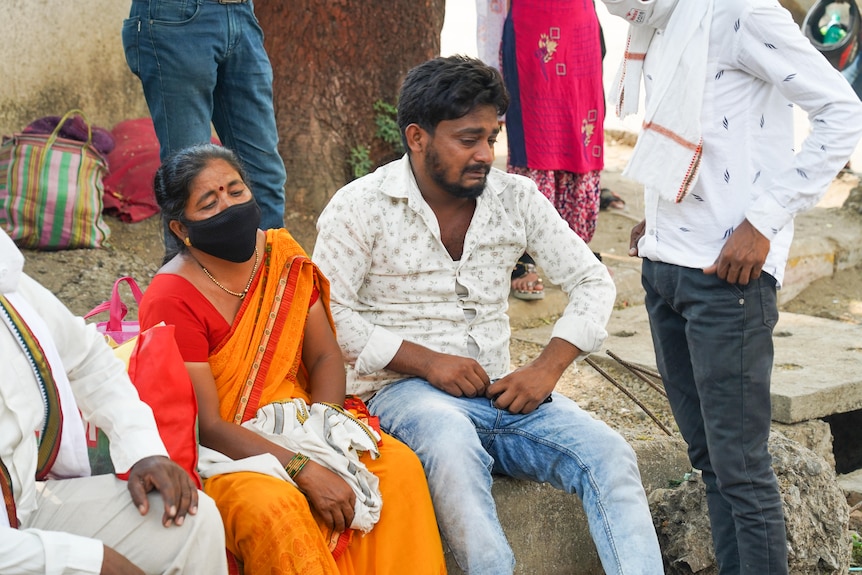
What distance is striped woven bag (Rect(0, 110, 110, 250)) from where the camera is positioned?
4961mm

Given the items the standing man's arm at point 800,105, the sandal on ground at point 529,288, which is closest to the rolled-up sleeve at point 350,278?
the standing man's arm at point 800,105

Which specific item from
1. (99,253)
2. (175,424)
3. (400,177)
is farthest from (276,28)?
(175,424)

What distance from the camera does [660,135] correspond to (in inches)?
113

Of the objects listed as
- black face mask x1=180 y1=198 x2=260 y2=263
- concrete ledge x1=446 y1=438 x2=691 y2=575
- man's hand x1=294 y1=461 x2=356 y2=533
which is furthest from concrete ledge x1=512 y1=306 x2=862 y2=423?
black face mask x1=180 y1=198 x2=260 y2=263

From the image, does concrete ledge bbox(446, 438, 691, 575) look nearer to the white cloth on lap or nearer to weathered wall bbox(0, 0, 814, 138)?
the white cloth on lap

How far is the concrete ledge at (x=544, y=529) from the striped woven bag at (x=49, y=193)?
9.59 ft

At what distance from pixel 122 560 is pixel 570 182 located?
4090 millimetres

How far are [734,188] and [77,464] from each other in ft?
→ 6.09

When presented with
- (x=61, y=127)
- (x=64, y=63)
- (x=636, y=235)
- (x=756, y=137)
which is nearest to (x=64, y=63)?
(x=64, y=63)

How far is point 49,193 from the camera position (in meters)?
4.96

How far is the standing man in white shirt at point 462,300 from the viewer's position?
9.51ft

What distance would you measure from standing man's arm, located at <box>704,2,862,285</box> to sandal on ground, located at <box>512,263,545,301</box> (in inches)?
121

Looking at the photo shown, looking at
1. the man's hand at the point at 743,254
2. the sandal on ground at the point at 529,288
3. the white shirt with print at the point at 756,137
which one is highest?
the white shirt with print at the point at 756,137

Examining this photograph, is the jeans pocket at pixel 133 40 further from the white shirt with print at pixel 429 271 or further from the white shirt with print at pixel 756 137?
the white shirt with print at pixel 756 137
